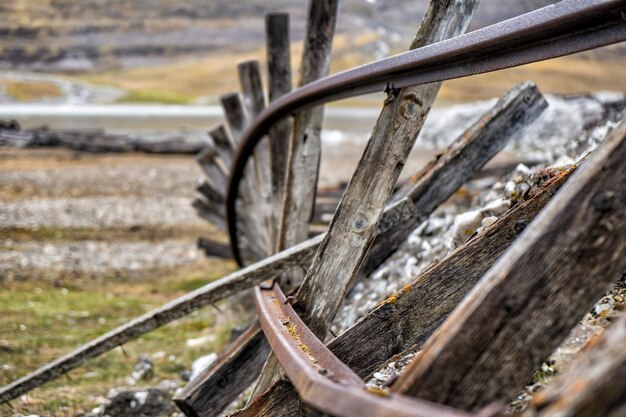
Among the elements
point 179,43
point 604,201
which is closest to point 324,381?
point 604,201

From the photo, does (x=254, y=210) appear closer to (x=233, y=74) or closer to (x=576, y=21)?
(x=576, y=21)

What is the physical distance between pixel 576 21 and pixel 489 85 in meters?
73.4

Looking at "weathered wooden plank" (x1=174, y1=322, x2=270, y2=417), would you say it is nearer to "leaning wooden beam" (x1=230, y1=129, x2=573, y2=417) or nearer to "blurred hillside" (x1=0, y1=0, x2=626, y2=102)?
"leaning wooden beam" (x1=230, y1=129, x2=573, y2=417)

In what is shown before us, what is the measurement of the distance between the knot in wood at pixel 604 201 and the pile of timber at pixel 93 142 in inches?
733

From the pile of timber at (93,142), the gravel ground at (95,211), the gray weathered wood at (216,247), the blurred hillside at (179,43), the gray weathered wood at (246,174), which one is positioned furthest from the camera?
the blurred hillside at (179,43)

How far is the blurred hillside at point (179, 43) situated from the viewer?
88.6 m

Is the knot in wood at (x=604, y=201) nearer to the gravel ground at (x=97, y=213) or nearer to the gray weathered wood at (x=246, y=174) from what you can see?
the gray weathered wood at (x=246, y=174)

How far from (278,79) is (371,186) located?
8.79 ft

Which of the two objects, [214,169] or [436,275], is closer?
[436,275]

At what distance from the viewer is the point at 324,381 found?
1352 millimetres

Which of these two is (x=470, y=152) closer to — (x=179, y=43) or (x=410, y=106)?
→ (x=410, y=106)

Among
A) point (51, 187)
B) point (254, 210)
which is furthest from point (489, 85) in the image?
point (254, 210)

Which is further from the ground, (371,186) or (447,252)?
(371,186)

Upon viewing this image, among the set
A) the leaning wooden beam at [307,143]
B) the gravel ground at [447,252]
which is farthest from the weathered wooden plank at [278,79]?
the gravel ground at [447,252]
